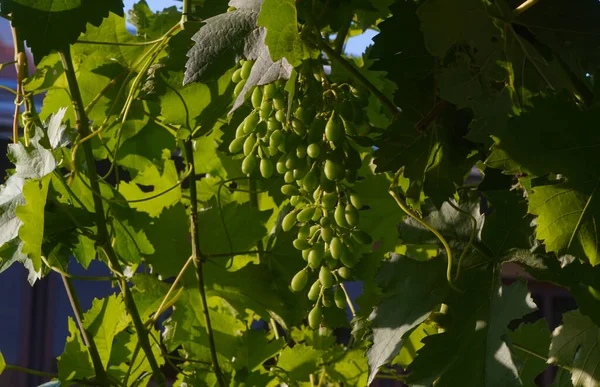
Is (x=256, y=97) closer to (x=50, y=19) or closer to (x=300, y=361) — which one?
(x=50, y=19)

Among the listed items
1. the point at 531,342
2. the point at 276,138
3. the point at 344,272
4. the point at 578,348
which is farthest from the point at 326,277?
the point at 531,342

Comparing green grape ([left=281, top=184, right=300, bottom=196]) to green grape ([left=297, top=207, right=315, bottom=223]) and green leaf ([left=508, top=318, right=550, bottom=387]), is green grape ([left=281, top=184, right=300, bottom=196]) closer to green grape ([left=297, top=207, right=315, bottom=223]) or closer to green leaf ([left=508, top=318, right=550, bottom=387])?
green grape ([left=297, top=207, right=315, bottom=223])

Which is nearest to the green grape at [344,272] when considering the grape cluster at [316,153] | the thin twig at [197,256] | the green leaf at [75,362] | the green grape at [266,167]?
the grape cluster at [316,153]

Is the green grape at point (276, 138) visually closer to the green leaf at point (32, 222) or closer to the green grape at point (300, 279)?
the green grape at point (300, 279)

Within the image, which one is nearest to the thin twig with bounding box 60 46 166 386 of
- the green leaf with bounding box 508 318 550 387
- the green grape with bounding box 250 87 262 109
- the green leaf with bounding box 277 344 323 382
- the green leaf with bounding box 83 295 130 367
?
the green leaf with bounding box 83 295 130 367

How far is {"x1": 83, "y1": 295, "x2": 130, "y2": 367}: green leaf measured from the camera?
2.63 feet

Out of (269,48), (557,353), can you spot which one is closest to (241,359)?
(557,353)

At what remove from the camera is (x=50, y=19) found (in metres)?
0.63

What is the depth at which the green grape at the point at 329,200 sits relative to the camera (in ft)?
1.92

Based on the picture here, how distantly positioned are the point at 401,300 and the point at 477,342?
0.23 feet

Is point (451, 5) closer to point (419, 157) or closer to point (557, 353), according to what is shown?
point (419, 157)

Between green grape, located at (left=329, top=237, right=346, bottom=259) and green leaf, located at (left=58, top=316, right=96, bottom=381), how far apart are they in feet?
1.18

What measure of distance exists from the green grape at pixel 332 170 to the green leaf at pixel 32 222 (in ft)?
0.89

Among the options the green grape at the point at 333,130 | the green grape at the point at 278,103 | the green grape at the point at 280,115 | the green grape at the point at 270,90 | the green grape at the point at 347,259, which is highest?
the green grape at the point at 270,90
